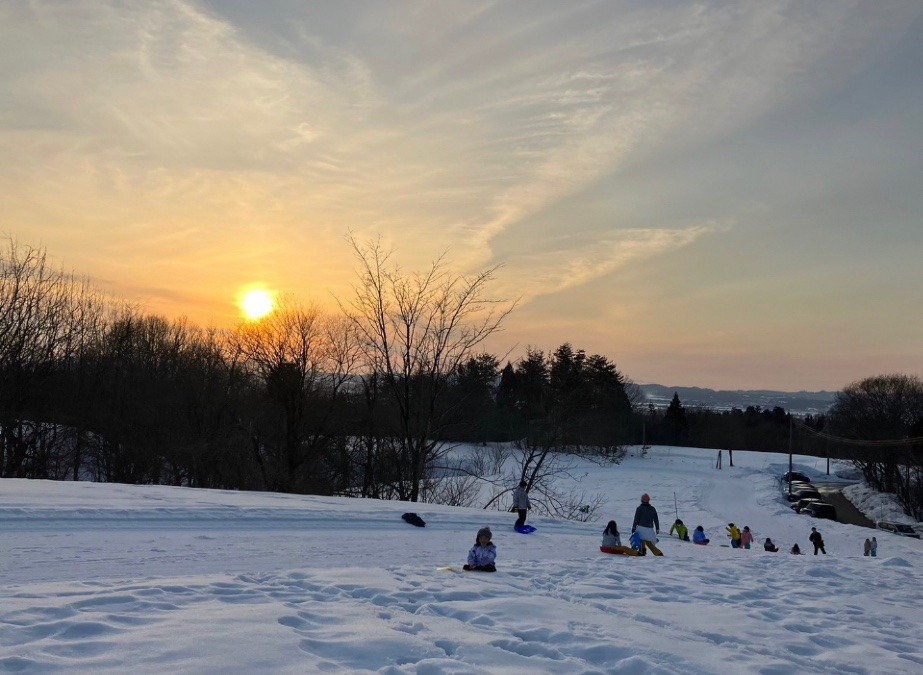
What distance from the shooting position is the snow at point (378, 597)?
647 centimetres

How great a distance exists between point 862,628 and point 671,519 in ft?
134

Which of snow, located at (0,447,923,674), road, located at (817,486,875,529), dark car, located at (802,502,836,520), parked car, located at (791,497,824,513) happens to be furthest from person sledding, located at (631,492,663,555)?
parked car, located at (791,497,824,513)

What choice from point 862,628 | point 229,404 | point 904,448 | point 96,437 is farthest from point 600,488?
point 862,628

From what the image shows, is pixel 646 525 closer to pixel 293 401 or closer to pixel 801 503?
pixel 293 401

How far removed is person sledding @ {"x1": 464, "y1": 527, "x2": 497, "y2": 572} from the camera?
1189 centimetres

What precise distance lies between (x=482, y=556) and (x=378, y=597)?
10.5ft

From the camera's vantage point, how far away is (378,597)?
9070mm

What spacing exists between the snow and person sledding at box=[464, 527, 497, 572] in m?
0.24

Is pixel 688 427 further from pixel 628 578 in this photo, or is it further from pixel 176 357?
pixel 628 578

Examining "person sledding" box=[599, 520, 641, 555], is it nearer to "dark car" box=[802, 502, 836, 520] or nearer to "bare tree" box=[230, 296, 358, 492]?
"bare tree" box=[230, 296, 358, 492]

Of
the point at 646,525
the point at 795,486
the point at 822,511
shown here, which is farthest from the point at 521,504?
the point at 795,486

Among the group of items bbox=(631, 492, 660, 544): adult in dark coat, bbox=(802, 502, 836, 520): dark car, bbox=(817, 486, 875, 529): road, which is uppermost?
bbox=(631, 492, 660, 544): adult in dark coat

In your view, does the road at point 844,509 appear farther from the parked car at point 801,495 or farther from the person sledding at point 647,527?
the person sledding at point 647,527

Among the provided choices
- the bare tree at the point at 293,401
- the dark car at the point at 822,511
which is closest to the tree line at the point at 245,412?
the bare tree at the point at 293,401
